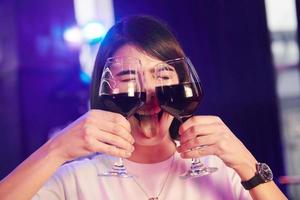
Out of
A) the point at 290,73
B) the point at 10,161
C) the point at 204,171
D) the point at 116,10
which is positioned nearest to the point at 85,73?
the point at 116,10

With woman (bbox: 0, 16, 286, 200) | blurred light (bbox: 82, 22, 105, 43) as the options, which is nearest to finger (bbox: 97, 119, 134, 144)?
woman (bbox: 0, 16, 286, 200)

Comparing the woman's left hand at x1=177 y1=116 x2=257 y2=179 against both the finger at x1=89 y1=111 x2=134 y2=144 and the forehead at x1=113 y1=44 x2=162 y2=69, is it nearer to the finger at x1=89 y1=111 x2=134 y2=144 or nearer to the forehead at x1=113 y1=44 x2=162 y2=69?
the finger at x1=89 y1=111 x2=134 y2=144

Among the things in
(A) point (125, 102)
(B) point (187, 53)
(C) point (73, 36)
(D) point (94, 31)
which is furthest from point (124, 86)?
(C) point (73, 36)

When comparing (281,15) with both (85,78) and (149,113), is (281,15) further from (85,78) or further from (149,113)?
(149,113)

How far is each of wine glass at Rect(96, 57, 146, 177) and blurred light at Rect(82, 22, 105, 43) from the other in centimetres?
313

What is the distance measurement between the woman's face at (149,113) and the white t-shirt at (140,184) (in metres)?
0.10

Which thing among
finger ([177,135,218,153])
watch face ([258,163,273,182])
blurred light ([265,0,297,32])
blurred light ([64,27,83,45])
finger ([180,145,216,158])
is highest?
blurred light ([64,27,83,45])

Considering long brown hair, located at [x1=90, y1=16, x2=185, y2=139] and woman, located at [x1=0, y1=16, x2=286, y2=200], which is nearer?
woman, located at [x1=0, y1=16, x2=286, y2=200]

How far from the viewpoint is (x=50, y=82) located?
417 cm

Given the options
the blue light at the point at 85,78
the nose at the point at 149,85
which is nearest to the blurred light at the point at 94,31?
the blue light at the point at 85,78

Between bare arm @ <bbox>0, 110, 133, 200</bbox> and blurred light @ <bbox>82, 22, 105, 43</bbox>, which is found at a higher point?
blurred light @ <bbox>82, 22, 105, 43</bbox>

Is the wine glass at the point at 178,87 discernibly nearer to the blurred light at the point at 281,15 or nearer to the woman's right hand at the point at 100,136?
the woman's right hand at the point at 100,136

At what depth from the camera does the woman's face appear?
3.51ft

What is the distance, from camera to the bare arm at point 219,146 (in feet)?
3.33
